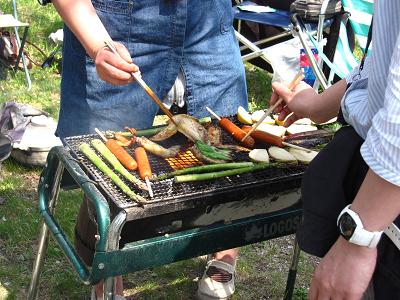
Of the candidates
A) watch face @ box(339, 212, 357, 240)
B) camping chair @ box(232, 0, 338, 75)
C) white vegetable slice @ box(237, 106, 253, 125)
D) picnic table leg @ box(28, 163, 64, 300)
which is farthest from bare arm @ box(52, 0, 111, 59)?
camping chair @ box(232, 0, 338, 75)

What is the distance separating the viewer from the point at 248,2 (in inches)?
222

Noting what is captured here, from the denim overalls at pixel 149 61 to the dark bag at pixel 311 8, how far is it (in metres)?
1.91

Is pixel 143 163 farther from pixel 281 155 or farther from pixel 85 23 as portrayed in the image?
pixel 85 23

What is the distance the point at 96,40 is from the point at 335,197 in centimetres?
118

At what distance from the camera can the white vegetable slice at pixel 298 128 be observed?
7.80 ft

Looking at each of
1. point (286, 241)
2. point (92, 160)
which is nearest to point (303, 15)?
point (286, 241)

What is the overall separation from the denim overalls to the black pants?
1.24 metres

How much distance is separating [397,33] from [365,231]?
16.8 inches

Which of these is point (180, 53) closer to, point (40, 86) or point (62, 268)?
point (62, 268)

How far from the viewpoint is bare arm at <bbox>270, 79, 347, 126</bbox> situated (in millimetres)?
1909

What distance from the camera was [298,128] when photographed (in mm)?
2424

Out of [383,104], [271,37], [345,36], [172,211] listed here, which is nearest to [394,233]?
[383,104]

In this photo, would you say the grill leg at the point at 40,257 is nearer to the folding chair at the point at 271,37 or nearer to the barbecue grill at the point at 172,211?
the barbecue grill at the point at 172,211

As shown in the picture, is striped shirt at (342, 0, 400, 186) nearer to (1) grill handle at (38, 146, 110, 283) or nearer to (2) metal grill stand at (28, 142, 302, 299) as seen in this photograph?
(2) metal grill stand at (28, 142, 302, 299)
